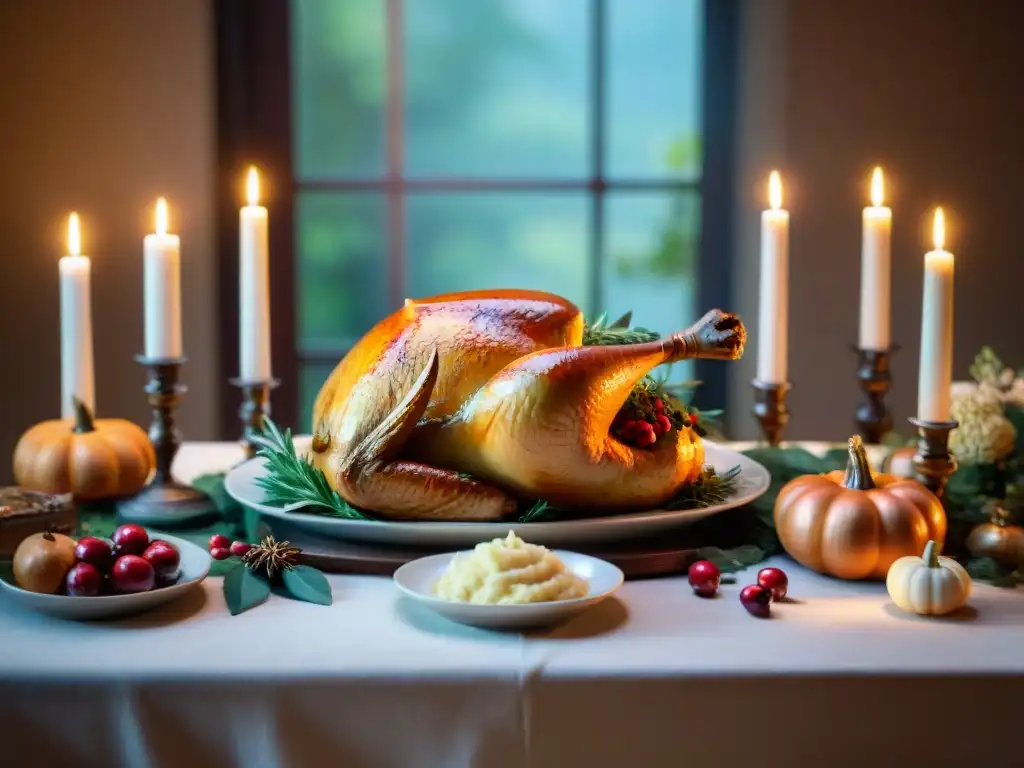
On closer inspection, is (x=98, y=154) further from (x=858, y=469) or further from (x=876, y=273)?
(x=858, y=469)

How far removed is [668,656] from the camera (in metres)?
0.90

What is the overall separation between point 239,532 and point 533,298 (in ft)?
1.33

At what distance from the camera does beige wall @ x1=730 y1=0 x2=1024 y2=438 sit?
2518 millimetres

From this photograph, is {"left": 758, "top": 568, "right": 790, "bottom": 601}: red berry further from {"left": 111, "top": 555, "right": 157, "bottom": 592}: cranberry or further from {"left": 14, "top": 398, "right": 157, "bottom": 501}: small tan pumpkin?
{"left": 14, "top": 398, "right": 157, "bottom": 501}: small tan pumpkin

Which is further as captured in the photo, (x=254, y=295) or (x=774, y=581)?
(x=254, y=295)

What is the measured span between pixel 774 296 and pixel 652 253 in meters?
1.15

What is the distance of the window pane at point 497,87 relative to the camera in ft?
8.86

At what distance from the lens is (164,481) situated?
1338mm

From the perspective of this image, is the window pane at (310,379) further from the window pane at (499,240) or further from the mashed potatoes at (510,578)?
the mashed potatoes at (510,578)

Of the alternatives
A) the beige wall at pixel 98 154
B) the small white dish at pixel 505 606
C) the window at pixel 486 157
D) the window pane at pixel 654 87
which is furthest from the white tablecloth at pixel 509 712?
the window pane at pixel 654 87

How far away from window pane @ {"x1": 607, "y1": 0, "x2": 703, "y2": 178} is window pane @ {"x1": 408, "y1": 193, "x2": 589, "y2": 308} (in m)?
0.18

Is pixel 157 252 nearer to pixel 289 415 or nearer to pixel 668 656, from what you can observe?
pixel 668 656

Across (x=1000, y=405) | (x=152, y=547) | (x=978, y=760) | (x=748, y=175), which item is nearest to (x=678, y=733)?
(x=978, y=760)

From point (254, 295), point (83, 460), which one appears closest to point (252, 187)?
point (254, 295)
